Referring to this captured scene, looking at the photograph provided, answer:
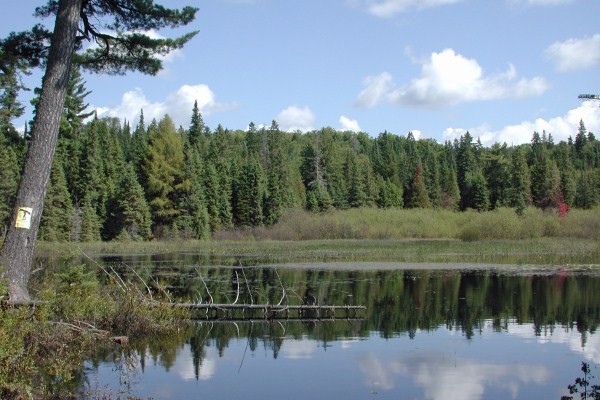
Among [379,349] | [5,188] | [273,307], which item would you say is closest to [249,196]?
[5,188]

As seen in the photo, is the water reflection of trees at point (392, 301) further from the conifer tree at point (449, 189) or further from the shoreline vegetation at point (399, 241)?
the conifer tree at point (449, 189)

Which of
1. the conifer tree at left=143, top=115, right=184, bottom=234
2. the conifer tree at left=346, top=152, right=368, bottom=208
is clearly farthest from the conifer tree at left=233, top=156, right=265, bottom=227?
the conifer tree at left=346, top=152, right=368, bottom=208

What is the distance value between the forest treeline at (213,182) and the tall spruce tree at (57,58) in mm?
15184

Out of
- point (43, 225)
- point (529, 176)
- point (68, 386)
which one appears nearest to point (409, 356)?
point (68, 386)

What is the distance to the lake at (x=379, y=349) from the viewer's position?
1123cm

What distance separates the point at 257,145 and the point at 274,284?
8939cm

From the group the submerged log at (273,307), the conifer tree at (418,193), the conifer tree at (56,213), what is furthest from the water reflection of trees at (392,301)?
the conifer tree at (418,193)

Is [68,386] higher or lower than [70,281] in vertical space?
lower

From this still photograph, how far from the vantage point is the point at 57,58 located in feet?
39.5

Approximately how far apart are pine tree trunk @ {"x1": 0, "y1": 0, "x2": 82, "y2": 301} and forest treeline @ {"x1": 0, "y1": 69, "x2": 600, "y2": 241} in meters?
16.8

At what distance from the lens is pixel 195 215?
63438 millimetres

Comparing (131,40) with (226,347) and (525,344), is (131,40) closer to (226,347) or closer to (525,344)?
(226,347)

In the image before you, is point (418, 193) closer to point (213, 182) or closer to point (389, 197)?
point (389, 197)

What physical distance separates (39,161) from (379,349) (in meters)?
7.64
